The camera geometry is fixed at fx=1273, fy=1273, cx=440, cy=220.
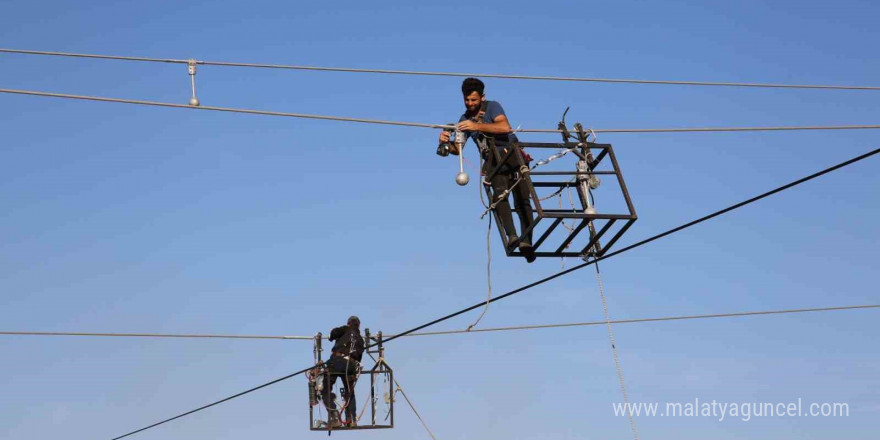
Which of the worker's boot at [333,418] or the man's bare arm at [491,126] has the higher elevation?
the man's bare arm at [491,126]

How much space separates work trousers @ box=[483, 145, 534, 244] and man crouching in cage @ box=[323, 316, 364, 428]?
4.67m

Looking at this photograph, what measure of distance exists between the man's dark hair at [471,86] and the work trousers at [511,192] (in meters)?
0.57

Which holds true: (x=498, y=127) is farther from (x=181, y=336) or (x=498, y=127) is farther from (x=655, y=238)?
(x=181, y=336)

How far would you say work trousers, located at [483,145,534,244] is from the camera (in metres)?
11.8

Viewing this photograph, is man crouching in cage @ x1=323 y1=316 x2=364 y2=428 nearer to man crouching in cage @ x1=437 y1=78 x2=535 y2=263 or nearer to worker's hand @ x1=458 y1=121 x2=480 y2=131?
man crouching in cage @ x1=437 y1=78 x2=535 y2=263

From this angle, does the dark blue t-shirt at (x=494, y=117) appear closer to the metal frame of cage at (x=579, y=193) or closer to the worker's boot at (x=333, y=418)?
the metal frame of cage at (x=579, y=193)

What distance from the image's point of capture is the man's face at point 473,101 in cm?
1193

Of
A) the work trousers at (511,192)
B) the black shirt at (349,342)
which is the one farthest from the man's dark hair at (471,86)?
the black shirt at (349,342)

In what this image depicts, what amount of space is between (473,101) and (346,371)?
5.10m

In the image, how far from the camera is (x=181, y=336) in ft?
59.4

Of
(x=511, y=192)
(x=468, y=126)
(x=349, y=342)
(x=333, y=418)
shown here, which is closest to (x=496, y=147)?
(x=468, y=126)

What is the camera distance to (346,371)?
1581 cm

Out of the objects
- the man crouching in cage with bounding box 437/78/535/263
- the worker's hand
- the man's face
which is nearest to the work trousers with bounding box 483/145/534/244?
the man crouching in cage with bounding box 437/78/535/263

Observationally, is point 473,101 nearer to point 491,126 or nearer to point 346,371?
point 491,126
